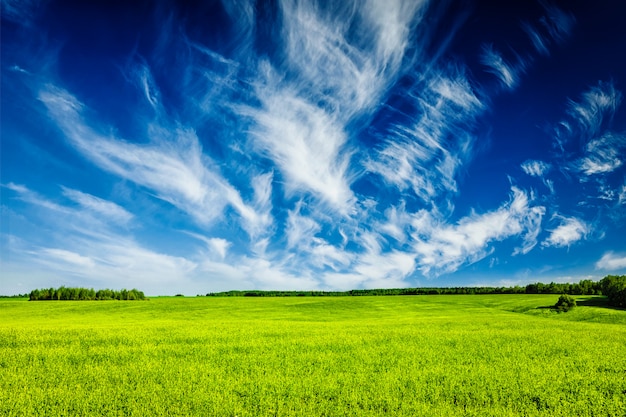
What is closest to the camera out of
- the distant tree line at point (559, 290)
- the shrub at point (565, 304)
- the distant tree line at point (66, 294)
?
the shrub at point (565, 304)

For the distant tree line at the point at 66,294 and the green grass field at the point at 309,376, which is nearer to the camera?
the green grass field at the point at 309,376

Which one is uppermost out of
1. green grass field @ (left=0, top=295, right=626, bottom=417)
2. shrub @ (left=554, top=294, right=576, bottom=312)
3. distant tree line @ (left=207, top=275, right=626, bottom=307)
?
distant tree line @ (left=207, top=275, right=626, bottom=307)

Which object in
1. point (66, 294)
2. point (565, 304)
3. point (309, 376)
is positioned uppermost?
point (66, 294)

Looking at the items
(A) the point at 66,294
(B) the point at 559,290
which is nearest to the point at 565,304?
(B) the point at 559,290

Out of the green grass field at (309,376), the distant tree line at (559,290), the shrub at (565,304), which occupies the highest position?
the distant tree line at (559,290)

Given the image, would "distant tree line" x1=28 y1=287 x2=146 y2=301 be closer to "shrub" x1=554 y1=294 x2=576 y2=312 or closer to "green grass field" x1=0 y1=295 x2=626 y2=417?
"green grass field" x1=0 y1=295 x2=626 y2=417

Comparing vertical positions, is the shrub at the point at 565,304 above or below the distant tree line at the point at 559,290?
below

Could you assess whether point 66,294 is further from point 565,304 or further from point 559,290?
point 559,290

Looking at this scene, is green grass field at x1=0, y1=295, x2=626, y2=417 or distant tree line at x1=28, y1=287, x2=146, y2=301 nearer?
green grass field at x1=0, y1=295, x2=626, y2=417

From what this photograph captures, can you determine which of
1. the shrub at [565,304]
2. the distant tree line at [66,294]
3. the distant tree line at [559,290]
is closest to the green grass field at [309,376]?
the shrub at [565,304]

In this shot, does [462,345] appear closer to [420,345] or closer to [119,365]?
[420,345]

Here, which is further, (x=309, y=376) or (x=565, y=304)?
(x=565, y=304)

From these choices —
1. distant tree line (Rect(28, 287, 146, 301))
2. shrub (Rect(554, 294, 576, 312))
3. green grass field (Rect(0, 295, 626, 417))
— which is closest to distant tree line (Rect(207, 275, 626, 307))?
shrub (Rect(554, 294, 576, 312))

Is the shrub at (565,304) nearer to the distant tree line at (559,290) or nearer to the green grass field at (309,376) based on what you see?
the distant tree line at (559,290)
